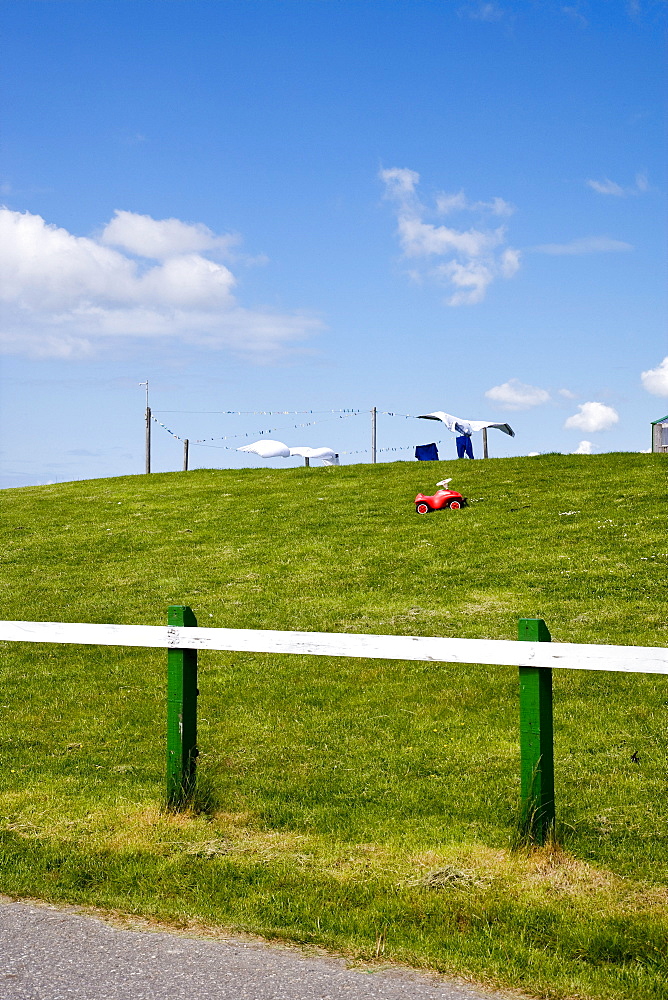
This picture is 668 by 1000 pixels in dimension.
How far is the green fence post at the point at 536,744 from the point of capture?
18.1ft

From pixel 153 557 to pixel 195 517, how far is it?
4357mm

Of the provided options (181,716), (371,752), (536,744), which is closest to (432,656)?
(536,744)

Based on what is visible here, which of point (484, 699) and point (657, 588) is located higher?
point (657, 588)

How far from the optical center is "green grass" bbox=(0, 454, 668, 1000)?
194 inches

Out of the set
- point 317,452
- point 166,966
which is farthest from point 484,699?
point 317,452

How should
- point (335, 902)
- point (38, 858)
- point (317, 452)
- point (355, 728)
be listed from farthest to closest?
1. point (317, 452)
2. point (355, 728)
3. point (38, 858)
4. point (335, 902)

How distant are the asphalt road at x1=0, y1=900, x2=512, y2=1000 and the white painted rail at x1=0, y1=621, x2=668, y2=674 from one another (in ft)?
5.78

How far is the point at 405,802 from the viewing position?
6.93 meters

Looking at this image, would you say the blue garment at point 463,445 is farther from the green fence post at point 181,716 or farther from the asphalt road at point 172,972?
the asphalt road at point 172,972

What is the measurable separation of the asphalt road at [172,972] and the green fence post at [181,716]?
1.62m

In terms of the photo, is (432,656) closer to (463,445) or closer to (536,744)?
(536,744)

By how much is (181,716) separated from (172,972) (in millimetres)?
2159

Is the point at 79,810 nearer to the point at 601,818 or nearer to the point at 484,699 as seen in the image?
the point at 601,818

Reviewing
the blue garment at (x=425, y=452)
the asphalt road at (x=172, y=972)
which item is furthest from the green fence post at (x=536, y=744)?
the blue garment at (x=425, y=452)
